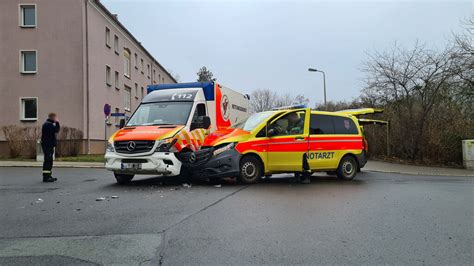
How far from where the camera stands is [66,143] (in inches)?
850

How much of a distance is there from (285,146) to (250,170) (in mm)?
1143

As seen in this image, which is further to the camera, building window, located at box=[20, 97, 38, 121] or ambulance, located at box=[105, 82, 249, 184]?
building window, located at box=[20, 97, 38, 121]

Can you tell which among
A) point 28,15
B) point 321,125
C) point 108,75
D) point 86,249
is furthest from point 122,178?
point 108,75

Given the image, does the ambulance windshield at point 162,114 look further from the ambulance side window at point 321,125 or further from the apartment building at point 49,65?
the apartment building at point 49,65

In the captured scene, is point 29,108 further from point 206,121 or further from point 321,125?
point 321,125

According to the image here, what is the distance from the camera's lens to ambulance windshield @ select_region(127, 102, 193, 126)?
33.6 feet

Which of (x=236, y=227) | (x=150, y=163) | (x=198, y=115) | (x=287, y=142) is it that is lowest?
(x=236, y=227)

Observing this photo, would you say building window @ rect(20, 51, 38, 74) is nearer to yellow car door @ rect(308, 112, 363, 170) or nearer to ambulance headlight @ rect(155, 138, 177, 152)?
ambulance headlight @ rect(155, 138, 177, 152)

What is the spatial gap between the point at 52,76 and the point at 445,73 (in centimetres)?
2306

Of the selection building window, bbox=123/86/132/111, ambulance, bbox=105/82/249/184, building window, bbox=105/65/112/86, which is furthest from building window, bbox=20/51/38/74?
ambulance, bbox=105/82/249/184

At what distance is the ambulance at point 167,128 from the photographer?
9.16 metres

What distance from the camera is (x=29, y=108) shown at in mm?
25453

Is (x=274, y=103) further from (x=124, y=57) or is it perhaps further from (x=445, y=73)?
(x=445, y=73)

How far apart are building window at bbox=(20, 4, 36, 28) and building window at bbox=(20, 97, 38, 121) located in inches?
197
